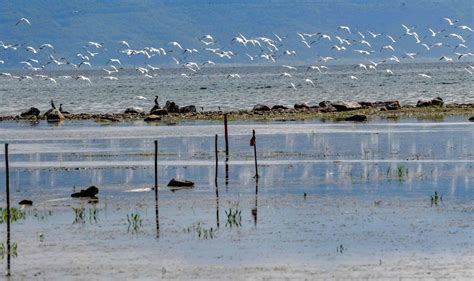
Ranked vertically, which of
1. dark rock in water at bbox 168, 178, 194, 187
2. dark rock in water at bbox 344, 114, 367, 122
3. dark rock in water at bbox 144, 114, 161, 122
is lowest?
dark rock in water at bbox 168, 178, 194, 187

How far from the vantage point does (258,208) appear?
34.3 metres

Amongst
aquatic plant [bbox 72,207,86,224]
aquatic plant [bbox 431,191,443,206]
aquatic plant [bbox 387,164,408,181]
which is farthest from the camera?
aquatic plant [bbox 387,164,408,181]

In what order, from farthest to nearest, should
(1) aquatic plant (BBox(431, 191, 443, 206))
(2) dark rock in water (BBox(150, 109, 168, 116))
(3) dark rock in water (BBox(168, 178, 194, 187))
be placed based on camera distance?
(2) dark rock in water (BBox(150, 109, 168, 116)), (3) dark rock in water (BBox(168, 178, 194, 187)), (1) aquatic plant (BBox(431, 191, 443, 206))

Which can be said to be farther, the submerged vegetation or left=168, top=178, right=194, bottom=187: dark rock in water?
left=168, top=178, right=194, bottom=187: dark rock in water

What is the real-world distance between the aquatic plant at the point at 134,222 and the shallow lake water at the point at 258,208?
0.14 m

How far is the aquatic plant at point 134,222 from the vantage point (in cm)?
3123

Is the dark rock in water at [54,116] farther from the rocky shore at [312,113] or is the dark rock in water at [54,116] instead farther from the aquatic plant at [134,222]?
the aquatic plant at [134,222]

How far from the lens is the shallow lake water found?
86.8 ft

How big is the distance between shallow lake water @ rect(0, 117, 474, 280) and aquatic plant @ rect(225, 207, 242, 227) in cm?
22

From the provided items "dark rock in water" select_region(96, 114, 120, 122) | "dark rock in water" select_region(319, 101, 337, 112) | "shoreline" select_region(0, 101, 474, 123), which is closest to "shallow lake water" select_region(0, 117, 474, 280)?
"shoreline" select_region(0, 101, 474, 123)

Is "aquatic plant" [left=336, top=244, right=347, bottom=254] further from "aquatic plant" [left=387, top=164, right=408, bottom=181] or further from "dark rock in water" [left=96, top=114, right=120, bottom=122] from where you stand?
"dark rock in water" [left=96, top=114, right=120, bottom=122]

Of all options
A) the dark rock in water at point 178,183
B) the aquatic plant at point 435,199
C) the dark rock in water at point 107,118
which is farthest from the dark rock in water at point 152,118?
the aquatic plant at point 435,199

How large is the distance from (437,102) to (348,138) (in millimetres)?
22801

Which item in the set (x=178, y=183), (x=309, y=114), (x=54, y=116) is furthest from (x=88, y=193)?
(x=54, y=116)
